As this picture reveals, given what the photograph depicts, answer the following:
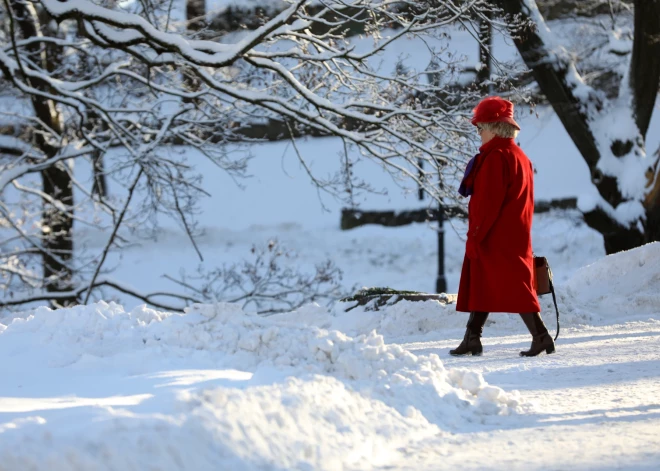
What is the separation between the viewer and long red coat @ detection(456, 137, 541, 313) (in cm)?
593

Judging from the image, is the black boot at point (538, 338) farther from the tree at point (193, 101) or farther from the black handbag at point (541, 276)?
the tree at point (193, 101)

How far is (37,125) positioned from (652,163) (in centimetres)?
892

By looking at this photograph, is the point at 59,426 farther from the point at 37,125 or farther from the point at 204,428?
the point at 37,125

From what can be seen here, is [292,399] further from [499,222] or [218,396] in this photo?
[499,222]

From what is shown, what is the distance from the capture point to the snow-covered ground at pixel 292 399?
10.9ft

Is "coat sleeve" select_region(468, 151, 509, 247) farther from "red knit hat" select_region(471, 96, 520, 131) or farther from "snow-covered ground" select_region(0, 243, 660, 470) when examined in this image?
"snow-covered ground" select_region(0, 243, 660, 470)

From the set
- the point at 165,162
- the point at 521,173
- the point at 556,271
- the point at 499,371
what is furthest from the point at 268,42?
the point at 556,271

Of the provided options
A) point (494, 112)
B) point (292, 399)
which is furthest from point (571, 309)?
point (292, 399)

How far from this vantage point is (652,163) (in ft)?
39.0

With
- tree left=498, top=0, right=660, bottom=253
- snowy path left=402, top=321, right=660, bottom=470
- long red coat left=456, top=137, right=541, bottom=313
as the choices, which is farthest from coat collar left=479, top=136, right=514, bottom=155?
tree left=498, top=0, right=660, bottom=253

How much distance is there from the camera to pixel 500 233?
599cm

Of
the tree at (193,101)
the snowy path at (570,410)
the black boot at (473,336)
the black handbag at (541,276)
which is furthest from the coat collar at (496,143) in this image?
the tree at (193,101)

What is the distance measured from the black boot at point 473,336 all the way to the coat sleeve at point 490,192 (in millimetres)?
569

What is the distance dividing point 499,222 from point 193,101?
5065mm
